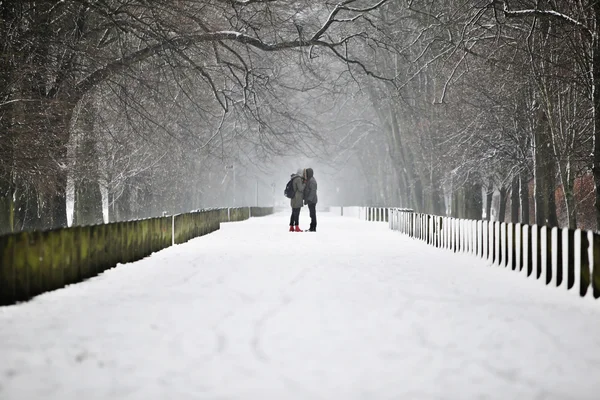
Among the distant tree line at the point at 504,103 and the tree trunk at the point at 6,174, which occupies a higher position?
the distant tree line at the point at 504,103

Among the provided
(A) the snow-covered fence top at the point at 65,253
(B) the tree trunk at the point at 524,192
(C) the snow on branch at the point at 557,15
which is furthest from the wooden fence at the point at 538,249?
(B) the tree trunk at the point at 524,192

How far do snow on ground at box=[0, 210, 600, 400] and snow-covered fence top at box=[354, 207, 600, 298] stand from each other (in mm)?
267

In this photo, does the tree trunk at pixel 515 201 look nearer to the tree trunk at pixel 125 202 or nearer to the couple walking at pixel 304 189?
the couple walking at pixel 304 189

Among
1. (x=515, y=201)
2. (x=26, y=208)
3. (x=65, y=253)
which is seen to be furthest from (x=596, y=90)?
(x=515, y=201)

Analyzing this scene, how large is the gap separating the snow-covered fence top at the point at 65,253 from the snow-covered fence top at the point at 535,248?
631 cm

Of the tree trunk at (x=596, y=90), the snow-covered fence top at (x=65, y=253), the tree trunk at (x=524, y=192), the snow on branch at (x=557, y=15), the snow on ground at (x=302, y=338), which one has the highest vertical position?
the snow on branch at (x=557, y=15)

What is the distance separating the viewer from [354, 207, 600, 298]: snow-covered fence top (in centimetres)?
910

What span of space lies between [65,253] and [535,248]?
6.44 m

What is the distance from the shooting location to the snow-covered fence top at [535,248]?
910cm

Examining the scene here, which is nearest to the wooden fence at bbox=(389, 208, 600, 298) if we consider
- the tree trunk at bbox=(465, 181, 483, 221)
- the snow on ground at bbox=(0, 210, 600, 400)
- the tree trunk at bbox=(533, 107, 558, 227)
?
the snow on ground at bbox=(0, 210, 600, 400)

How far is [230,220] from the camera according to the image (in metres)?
37.4

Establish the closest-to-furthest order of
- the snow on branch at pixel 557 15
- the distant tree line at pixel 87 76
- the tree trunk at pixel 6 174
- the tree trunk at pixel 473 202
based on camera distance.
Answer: the tree trunk at pixel 6 174, the snow on branch at pixel 557 15, the distant tree line at pixel 87 76, the tree trunk at pixel 473 202

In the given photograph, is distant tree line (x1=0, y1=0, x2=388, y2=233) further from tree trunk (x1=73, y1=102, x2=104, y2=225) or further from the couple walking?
the couple walking

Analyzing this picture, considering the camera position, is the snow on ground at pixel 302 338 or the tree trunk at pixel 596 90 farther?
the tree trunk at pixel 596 90
